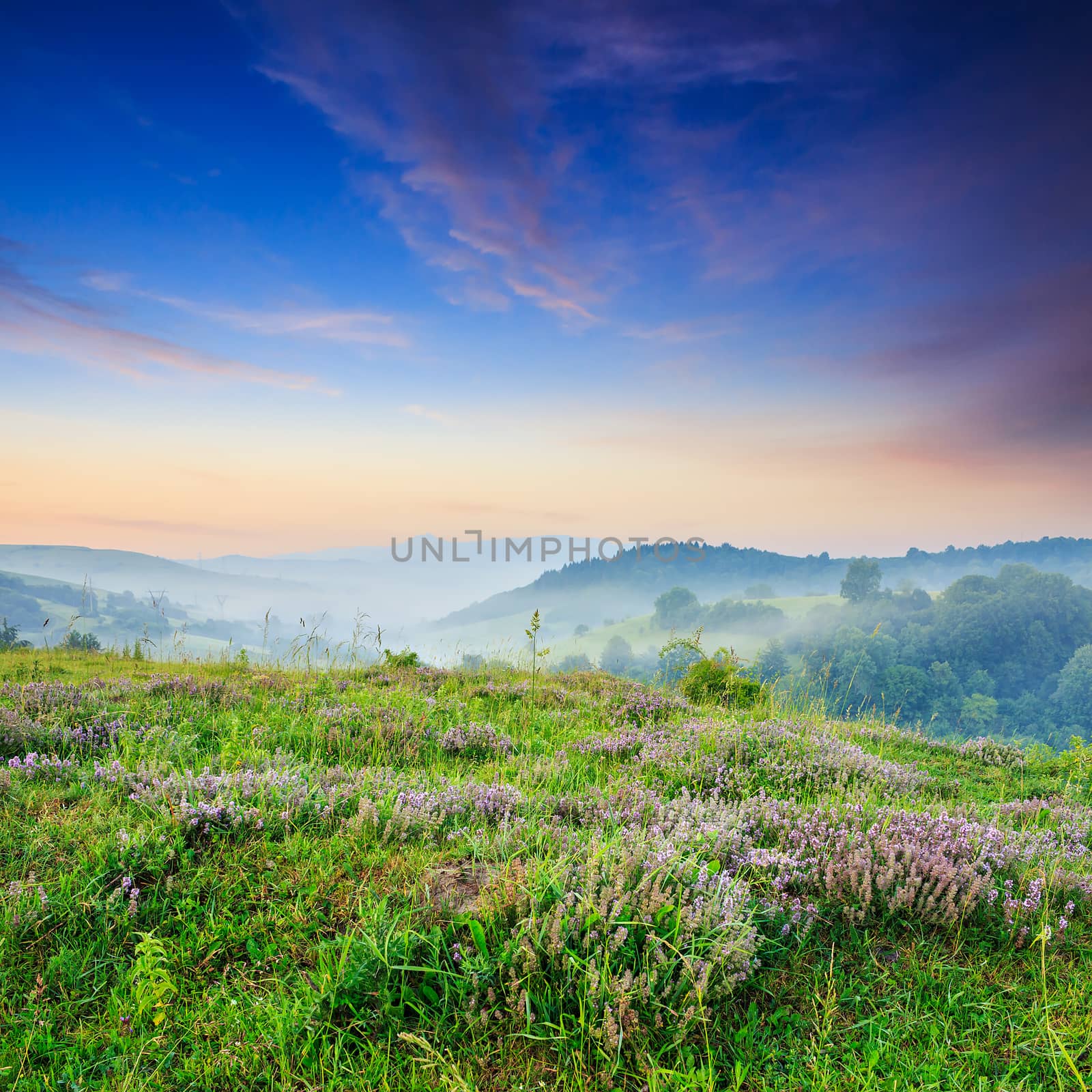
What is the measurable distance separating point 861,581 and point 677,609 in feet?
167

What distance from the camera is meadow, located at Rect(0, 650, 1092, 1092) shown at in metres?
2.26

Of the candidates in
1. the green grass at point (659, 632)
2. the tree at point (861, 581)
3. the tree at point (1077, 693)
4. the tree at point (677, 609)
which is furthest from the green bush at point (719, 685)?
the tree at point (861, 581)

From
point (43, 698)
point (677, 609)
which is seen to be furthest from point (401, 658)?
point (677, 609)

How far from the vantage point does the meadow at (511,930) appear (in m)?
2.26

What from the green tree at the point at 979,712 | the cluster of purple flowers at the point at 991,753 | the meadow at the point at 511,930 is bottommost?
the green tree at the point at 979,712

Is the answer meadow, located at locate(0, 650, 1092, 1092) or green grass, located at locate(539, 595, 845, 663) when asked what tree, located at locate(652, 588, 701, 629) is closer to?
green grass, located at locate(539, 595, 845, 663)

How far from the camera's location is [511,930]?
269 cm

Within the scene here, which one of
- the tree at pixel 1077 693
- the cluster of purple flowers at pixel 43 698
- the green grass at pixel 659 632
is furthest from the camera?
the green grass at pixel 659 632

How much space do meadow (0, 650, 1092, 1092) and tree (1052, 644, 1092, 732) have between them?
3459 inches

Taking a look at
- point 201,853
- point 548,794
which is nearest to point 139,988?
point 201,853

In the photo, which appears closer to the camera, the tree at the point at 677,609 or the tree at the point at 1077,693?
the tree at the point at 1077,693

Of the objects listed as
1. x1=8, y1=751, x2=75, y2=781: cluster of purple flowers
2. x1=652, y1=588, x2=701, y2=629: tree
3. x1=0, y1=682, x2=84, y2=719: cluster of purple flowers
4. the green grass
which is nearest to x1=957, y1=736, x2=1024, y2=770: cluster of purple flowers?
x1=8, y1=751, x2=75, y2=781: cluster of purple flowers

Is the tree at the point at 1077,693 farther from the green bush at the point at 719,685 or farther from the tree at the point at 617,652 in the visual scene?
the green bush at the point at 719,685

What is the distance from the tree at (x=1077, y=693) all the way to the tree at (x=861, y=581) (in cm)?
6604
